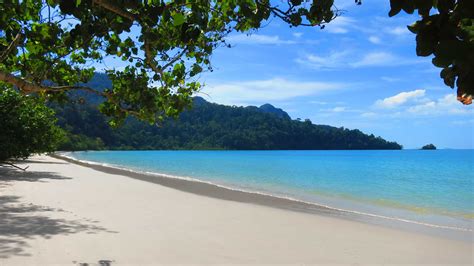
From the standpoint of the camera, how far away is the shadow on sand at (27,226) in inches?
224

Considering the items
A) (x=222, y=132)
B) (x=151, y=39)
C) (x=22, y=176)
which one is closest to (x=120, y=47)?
(x=151, y=39)

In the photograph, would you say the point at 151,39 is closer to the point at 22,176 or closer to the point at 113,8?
the point at 113,8

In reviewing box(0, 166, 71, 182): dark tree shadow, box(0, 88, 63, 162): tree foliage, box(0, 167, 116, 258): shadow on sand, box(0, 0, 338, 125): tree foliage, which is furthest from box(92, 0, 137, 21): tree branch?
box(0, 88, 63, 162): tree foliage

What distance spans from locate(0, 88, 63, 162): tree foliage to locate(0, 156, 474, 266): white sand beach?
345 inches

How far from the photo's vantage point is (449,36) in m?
1.30

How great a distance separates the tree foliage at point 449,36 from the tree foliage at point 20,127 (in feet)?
59.7

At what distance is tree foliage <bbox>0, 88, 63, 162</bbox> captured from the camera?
18.6 metres

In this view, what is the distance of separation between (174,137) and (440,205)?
115 m

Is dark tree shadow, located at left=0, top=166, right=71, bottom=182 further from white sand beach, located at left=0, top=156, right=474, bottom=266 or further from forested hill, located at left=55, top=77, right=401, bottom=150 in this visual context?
forested hill, located at left=55, top=77, right=401, bottom=150

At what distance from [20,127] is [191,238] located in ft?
59.8

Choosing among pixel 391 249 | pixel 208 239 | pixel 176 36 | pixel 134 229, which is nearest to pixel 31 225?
pixel 134 229

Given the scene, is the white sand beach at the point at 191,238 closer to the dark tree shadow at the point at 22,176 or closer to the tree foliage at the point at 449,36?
the tree foliage at the point at 449,36

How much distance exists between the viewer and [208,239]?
7082mm

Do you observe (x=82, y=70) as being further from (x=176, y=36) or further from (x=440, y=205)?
(x=440, y=205)
